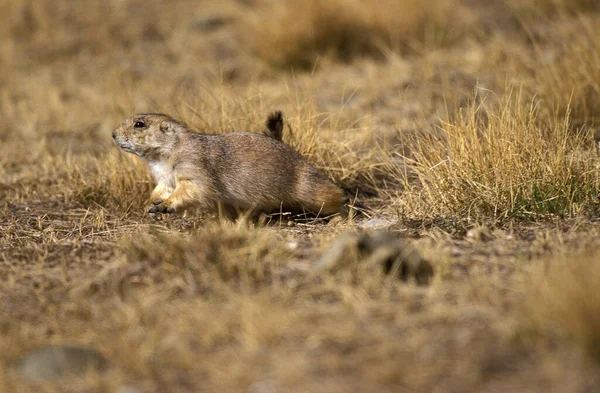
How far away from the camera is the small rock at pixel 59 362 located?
3863mm

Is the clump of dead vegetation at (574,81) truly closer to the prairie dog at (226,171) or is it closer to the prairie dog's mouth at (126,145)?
the prairie dog at (226,171)

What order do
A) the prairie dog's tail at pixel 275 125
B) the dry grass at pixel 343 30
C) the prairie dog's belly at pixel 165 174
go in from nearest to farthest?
the prairie dog's belly at pixel 165 174
the prairie dog's tail at pixel 275 125
the dry grass at pixel 343 30

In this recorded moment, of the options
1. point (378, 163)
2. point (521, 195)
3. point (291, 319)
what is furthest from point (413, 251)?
point (378, 163)

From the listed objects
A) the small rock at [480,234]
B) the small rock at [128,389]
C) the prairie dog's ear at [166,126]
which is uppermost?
the prairie dog's ear at [166,126]

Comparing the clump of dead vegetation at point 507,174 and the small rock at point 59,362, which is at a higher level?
the clump of dead vegetation at point 507,174

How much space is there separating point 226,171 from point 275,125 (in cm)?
61

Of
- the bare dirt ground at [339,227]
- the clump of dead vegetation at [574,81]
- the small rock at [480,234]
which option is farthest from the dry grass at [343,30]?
the small rock at [480,234]

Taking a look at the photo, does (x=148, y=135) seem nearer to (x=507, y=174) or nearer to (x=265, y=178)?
(x=265, y=178)

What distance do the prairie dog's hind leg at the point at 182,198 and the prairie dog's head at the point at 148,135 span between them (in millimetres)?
361

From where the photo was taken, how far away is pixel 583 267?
3965 mm

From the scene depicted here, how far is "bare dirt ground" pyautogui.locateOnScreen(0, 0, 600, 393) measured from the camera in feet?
12.2

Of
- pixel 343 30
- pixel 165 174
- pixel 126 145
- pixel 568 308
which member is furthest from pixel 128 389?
pixel 343 30

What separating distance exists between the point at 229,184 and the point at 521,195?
2.04 metres

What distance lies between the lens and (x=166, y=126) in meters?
6.55
